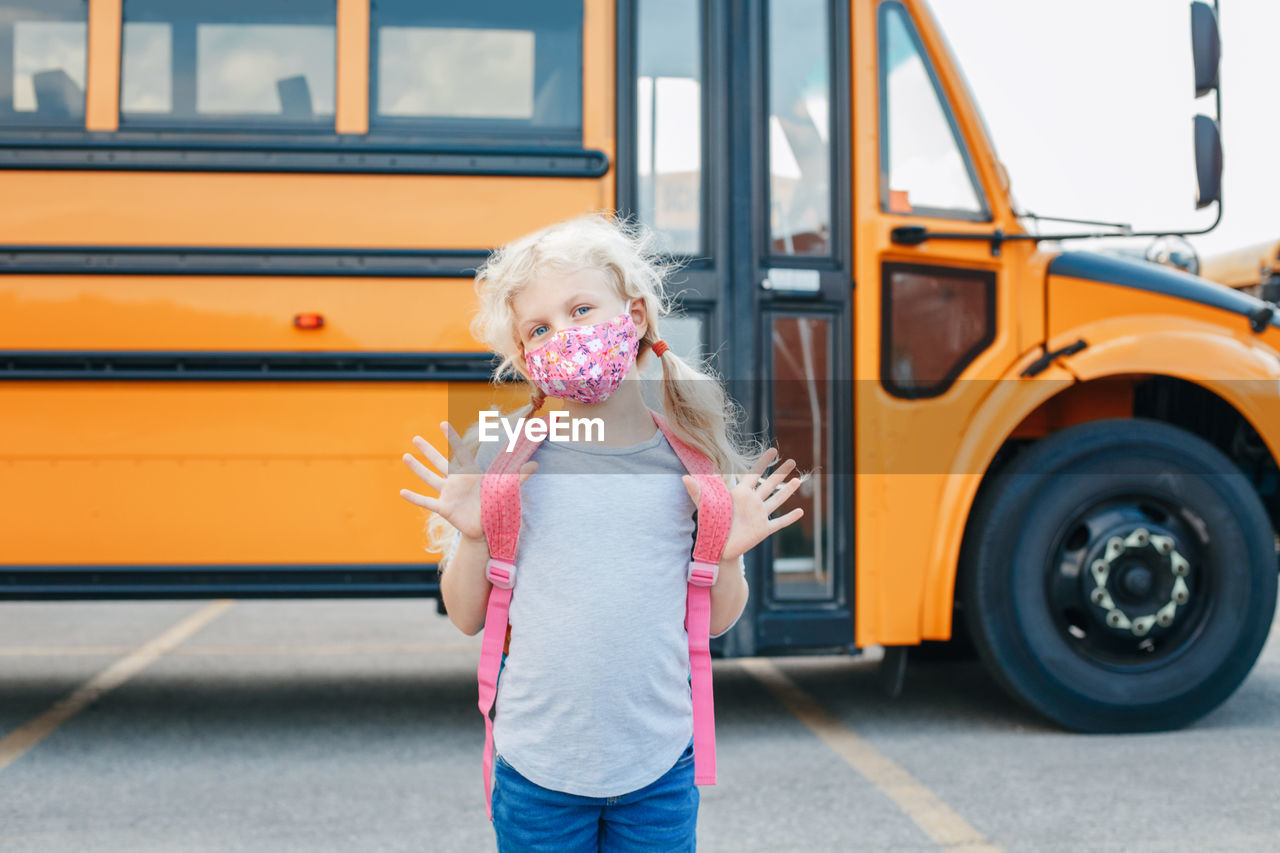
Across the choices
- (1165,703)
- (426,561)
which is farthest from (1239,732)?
(426,561)

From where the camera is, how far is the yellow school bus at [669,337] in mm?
3566

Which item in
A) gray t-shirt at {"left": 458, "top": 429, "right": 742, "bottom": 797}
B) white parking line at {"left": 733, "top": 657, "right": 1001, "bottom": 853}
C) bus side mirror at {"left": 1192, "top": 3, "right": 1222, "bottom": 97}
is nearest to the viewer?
gray t-shirt at {"left": 458, "top": 429, "right": 742, "bottom": 797}

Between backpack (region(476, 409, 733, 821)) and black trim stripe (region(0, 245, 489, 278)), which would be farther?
black trim stripe (region(0, 245, 489, 278))

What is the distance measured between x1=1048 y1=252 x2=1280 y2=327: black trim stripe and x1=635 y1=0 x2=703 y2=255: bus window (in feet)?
3.74

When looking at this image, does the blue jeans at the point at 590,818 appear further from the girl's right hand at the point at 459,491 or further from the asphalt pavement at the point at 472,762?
the asphalt pavement at the point at 472,762

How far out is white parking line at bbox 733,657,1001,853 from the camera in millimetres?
2920

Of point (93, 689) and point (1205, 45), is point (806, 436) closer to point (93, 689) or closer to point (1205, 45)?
point (1205, 45)

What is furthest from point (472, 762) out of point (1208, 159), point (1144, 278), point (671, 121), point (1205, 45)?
point (1205, 45)

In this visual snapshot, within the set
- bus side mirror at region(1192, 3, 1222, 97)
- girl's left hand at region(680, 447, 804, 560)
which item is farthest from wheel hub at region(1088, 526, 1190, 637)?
girl's left hand at region(680, 447, 804, 560)

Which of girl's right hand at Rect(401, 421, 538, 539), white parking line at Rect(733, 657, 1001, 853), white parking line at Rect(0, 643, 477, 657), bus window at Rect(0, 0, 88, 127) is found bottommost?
white parking line at Rect(0, 643, 477, 657)

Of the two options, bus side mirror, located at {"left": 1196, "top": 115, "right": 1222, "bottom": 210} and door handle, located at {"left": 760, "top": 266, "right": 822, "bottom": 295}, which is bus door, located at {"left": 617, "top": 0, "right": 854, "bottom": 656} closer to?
door handle, located at {"left": 760, "top": 266, "right": 822, "bottom": 295}

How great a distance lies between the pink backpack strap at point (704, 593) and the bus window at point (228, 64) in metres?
2.44

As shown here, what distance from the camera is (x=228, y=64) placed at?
3646mm

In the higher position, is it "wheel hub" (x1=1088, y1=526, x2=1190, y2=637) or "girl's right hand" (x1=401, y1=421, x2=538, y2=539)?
"girl's right hand" (x1=401, y1=421, x2=538, y2=539)
